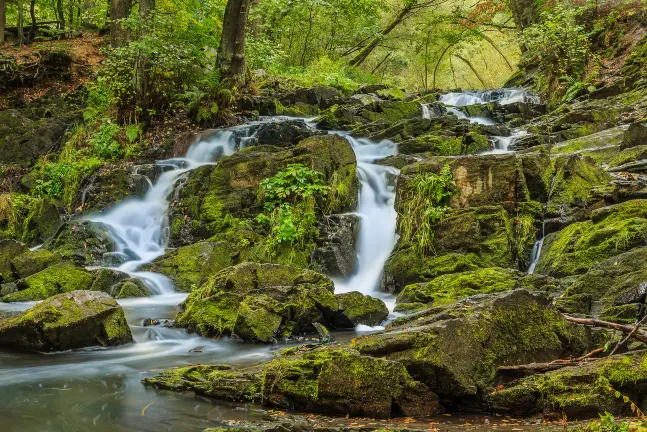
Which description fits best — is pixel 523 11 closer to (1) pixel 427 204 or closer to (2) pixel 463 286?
(1) pixel 427 204

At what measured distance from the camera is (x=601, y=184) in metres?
9.00

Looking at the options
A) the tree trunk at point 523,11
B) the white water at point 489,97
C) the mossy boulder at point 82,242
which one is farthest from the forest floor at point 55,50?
the tree trunk at point 523,11

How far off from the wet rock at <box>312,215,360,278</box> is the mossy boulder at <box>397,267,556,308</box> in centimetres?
202

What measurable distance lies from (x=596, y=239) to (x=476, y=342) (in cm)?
394

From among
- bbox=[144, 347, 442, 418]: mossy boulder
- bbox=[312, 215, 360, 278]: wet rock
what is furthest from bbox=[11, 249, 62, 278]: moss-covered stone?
bbox=[144, 347, 442, 418]: mossy boulder

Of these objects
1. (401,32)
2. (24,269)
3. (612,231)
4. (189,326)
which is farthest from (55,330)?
(401,32)

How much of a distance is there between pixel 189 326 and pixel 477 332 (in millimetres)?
4028

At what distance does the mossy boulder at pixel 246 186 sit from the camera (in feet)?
36.0

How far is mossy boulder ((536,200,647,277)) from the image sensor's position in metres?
7.04

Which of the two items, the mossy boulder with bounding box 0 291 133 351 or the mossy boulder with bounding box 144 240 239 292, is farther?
the mossy boulder with bounding box 144 240 239 292

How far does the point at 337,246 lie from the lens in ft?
32.4

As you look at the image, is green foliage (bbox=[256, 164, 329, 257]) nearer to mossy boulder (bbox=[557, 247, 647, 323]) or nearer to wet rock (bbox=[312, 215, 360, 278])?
wet rock (bbox=[312, 215, 360, 278])

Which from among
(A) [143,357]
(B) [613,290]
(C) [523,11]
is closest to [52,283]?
(A) [143,357]

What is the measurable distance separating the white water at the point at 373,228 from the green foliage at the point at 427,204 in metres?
0.62
